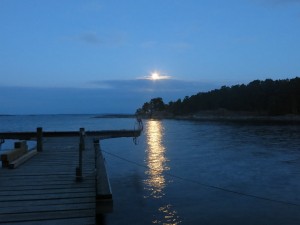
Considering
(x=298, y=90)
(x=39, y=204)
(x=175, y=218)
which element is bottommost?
(x=175, y=218)

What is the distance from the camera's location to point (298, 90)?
154 meters

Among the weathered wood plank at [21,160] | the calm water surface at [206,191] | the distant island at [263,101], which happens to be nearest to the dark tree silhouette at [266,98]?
the distant island at [263,101]

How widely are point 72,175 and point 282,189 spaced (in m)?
11.4

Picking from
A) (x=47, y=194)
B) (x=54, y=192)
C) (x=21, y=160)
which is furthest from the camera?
(x=21, y=160)

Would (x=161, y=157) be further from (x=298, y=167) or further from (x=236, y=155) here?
(x=298, y=167)

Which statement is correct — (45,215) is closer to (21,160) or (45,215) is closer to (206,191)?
(21,160)

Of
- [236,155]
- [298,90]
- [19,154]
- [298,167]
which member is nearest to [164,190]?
[19,154]

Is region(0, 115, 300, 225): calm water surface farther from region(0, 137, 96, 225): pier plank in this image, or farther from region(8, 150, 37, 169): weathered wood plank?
region(8, 150, 37, 169): weathered wood plank

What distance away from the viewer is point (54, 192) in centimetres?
1062

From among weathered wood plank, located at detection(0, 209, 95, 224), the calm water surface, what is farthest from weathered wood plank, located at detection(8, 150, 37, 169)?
weathered wood plank, located at detection(0, 209, 95, 224)

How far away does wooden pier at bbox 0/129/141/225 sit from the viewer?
28.8ft

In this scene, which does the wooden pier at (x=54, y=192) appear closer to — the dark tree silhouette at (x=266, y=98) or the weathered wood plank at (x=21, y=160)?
the weathered wood plank at (x=21, y=160)

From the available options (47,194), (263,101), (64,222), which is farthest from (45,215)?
(263,101)

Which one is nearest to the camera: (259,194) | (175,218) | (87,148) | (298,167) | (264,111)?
(175,218)
